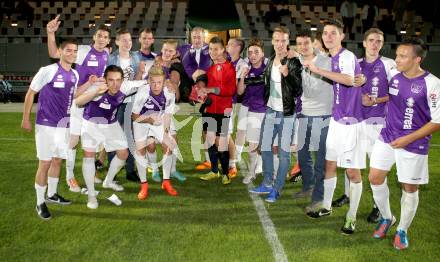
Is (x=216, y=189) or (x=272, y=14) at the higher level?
(x=272, y=14)

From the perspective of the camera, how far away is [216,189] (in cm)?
701

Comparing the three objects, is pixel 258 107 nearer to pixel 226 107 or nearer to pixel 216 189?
pixel 226 107

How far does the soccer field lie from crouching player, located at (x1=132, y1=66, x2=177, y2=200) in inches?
15.3

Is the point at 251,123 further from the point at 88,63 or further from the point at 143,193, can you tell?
the point at 88,63

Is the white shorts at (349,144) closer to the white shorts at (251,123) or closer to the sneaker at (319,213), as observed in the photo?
the sneaker at (319,213)

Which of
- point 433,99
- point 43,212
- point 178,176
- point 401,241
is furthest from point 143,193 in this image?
point 433,99

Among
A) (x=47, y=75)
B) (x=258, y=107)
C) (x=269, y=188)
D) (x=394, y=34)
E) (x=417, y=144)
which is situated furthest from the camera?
Answer: (x=394, y=34)

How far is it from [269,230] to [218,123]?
7.67 feet

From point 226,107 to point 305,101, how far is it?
1504 mm

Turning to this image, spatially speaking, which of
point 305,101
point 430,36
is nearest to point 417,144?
point 305,101

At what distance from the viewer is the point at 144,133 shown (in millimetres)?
6711

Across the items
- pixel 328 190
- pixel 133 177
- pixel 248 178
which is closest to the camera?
pixel 328 190

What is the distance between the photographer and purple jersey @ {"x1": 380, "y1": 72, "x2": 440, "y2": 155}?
438cm

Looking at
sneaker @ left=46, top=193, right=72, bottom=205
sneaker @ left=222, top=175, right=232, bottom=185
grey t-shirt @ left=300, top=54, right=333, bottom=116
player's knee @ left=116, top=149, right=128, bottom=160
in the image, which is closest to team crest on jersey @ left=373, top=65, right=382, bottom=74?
grey t-shirt @ left=300, top=54, right=333, bottom=116
